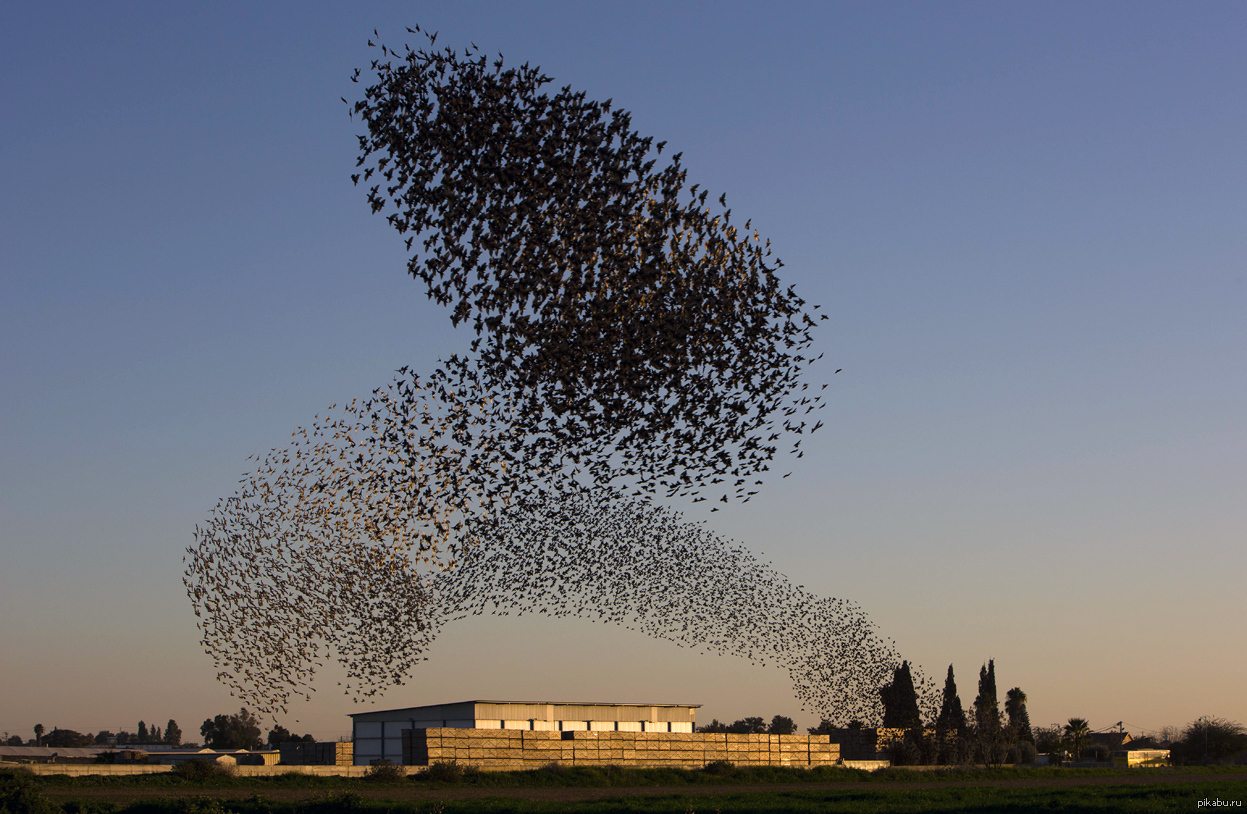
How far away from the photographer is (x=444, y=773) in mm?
53188

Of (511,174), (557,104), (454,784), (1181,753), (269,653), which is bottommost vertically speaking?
(1181,753)

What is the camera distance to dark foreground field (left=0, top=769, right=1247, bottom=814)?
1404 inches

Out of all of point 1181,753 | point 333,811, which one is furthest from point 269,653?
point 1181,753

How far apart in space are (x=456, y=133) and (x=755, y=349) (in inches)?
362

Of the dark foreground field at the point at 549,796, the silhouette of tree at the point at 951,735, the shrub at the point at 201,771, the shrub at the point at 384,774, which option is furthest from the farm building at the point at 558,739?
the silhouette of tree at the point at 951,735

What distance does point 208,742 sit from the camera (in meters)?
179

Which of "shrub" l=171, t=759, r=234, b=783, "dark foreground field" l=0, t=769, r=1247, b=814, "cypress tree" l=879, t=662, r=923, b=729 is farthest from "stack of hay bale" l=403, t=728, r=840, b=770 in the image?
"cypress tree" l=879, t=662, r=923, b=729

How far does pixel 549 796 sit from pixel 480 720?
2345 centimetres

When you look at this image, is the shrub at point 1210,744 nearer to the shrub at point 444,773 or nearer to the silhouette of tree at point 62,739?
the shrub at point 444,773

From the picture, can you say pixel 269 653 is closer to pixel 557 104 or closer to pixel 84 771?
pixel 84 771

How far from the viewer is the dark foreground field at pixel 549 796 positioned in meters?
35.7

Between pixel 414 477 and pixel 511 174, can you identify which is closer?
pixel 511 174

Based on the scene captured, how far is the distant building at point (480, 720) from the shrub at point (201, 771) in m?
19.0

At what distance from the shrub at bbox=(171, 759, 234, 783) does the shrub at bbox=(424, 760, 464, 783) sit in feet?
30.5
